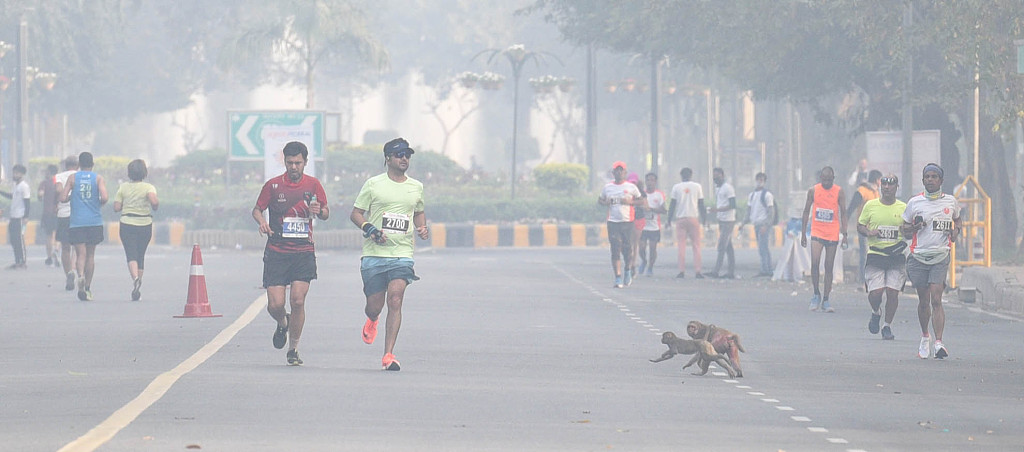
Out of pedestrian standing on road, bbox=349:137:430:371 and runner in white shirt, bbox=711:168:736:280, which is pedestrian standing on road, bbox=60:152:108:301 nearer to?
pedestrian standing on road, bbox=349:137:430:371

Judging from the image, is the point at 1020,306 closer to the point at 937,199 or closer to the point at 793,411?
the point at 937,199

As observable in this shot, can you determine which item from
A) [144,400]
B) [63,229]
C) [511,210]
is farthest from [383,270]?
[511,210]

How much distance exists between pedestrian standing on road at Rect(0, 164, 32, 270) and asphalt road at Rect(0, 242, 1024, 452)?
25.7 ft

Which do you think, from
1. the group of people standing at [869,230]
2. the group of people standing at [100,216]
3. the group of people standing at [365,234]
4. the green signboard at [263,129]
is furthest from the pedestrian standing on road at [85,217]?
the green signboard at [263,129]

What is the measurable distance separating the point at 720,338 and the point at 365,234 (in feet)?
8.78

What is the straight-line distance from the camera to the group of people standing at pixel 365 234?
13992 mm

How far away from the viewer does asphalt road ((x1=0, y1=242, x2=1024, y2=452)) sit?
33.9 ft

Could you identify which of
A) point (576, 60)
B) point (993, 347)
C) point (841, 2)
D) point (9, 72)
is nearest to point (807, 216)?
point (993, 347)

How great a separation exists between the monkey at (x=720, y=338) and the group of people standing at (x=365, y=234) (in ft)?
6.83

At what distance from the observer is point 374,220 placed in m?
14.1

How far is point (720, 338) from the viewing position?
13.9 m

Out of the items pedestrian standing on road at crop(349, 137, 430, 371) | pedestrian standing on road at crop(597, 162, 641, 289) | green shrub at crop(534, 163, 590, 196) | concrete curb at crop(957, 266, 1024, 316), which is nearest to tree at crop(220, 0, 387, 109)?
green shrub at crop(534, 163, 590, 196)

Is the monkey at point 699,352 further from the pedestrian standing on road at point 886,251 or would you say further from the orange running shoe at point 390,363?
the pedestrian standing on road at point 886,251

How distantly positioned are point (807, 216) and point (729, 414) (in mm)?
10665
